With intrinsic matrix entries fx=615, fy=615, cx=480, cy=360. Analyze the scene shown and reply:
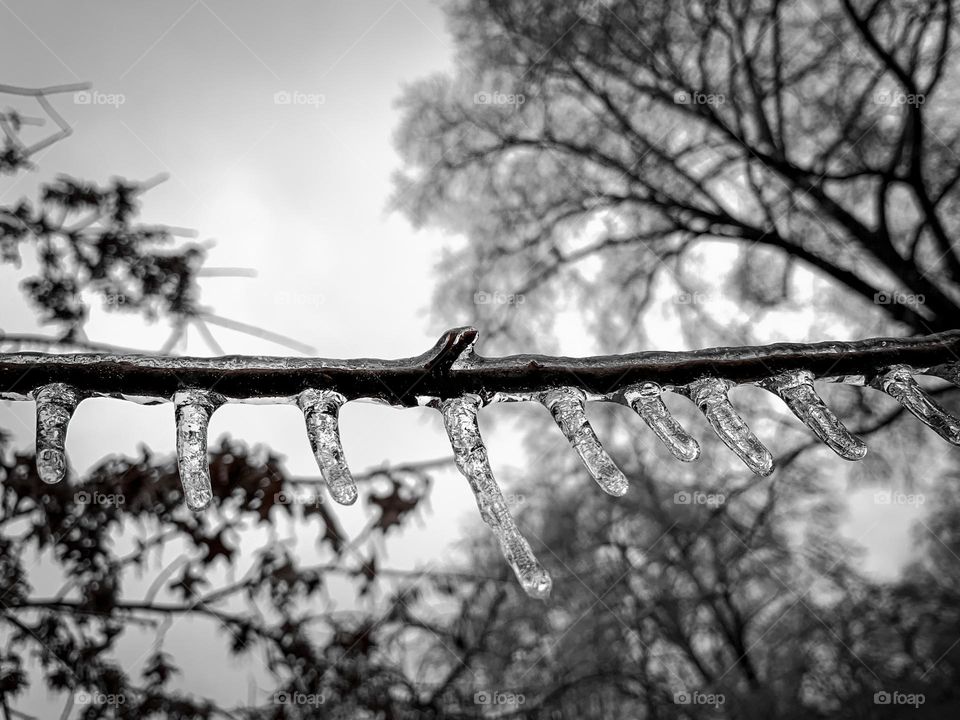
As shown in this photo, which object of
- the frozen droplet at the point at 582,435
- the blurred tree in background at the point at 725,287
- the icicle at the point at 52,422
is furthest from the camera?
the blurred tree in background at the point at 725,287

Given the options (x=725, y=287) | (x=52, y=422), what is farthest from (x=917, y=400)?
(x=725, y=287)

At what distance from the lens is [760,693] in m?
6.62

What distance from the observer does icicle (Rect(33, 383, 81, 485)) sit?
79 cm

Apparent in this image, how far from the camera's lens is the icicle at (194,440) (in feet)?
2.75

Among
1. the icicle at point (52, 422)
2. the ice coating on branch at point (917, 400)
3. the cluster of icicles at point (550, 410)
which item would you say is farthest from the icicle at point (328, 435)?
the ice coating on branch at point (917, 400)

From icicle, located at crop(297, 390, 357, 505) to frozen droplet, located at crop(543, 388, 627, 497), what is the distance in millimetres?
316

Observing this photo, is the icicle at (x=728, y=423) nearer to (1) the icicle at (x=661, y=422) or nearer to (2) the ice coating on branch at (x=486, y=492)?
(1) the icicle at (x=661, y=422)

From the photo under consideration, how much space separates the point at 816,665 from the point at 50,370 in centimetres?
796

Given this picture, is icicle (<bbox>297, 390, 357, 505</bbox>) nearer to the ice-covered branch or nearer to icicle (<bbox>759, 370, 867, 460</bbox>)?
the ice-covered branch

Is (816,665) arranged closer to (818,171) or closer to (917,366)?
(818,171)

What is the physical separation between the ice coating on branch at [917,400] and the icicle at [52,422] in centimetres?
124

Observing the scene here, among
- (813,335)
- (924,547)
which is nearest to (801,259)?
(813,335)

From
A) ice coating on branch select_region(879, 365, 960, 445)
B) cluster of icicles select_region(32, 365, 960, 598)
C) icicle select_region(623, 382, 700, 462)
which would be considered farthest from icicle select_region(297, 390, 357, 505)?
ice coating on branch select_region(879, 365, 960, 445)

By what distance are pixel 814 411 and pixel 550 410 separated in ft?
1.48
